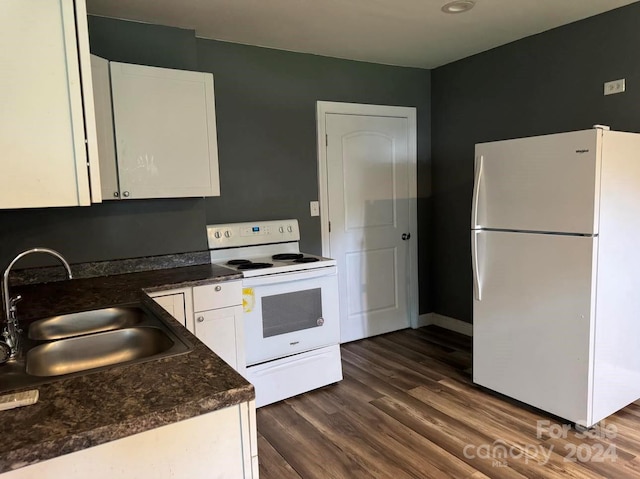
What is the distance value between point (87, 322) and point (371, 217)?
2.61 meters

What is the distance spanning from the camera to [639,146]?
2.45 m

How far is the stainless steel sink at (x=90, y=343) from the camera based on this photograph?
134cm

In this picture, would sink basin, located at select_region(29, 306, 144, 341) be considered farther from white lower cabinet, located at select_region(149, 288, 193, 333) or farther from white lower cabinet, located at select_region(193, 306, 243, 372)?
white lower cabinet, located at select_region(193, 306, 243, 372)

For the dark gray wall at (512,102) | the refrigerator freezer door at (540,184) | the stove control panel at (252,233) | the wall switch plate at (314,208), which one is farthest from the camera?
the wall switch plate at (314,208)

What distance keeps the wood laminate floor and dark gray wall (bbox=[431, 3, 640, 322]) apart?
1.26 m

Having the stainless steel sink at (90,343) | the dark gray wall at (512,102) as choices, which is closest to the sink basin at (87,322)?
the stainless steel sink at (90,343)

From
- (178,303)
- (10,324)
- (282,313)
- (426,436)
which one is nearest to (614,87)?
(426,436)

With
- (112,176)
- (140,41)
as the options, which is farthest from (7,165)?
(140,41)

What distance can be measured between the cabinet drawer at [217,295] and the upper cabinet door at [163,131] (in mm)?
596

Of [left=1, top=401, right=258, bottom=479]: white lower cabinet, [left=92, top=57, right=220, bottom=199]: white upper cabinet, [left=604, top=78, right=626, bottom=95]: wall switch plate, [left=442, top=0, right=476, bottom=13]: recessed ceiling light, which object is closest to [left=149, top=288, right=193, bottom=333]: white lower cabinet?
[left=92, top=57, right=220, bottom=199]: white upper cabinet

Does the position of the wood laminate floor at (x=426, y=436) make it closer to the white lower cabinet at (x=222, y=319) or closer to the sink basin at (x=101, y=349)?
the white lower cabinet at (x=222, y=319)

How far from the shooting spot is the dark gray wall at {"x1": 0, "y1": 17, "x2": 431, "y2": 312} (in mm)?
2607

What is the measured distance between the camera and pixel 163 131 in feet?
8.21

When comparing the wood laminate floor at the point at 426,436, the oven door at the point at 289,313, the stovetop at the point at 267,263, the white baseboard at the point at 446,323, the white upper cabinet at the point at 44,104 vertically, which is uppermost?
the white upper cabinet at the point at 44,104
